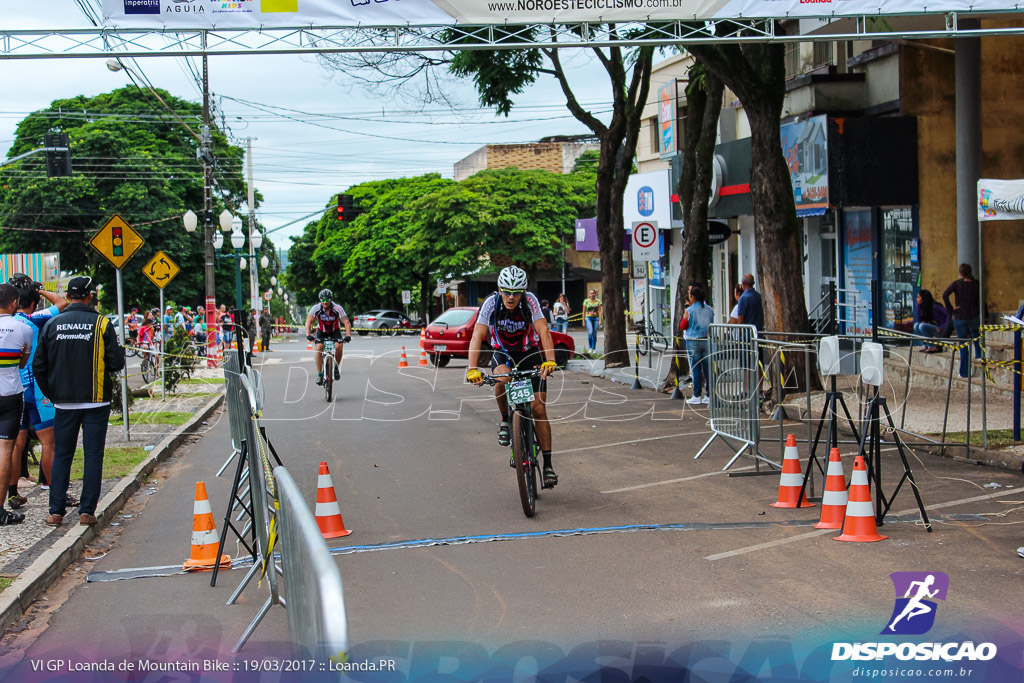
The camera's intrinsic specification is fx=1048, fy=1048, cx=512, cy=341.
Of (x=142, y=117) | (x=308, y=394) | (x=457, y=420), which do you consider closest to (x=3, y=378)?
(x=457, y=420)

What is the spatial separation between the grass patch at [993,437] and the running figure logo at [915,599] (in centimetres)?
518

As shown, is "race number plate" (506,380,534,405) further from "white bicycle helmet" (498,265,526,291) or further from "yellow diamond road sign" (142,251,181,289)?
"yellow diamond road sign" (142,251,181,289)

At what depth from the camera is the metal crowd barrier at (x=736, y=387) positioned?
10.4 metres

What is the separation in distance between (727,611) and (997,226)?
52.2 ft

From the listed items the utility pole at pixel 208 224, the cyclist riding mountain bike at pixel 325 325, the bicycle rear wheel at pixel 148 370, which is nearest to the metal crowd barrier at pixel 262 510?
the cyclist riding mountain bike at pixel 325 325

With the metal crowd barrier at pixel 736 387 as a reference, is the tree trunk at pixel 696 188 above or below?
above

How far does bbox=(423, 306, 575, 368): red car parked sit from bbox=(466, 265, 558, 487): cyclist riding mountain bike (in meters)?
16.9

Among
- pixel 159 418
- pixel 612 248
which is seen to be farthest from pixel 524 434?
pixel 612 248

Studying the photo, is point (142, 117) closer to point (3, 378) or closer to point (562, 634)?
point (3, 378)

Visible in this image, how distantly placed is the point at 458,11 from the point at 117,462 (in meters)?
6.45

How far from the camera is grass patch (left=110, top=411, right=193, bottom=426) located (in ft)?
54.2

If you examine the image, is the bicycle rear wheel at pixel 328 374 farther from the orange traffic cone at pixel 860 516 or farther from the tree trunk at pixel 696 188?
the orange traffic cone at pixel 860 516

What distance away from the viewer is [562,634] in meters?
5.52

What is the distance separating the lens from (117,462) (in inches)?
476
